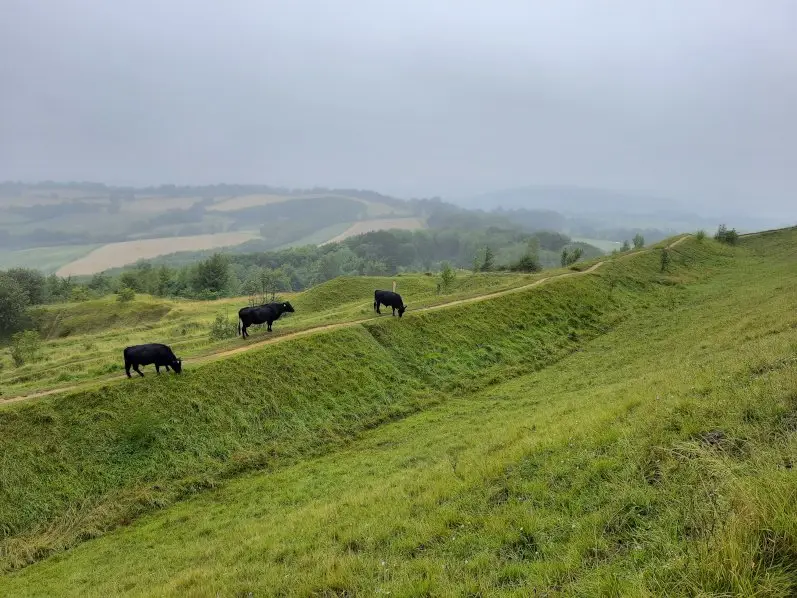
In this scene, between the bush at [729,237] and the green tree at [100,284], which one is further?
the green tree at [100,284]

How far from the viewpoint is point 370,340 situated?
89.5 ft

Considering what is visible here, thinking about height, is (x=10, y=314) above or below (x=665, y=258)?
below

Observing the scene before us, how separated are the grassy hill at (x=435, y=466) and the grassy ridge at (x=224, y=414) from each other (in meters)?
0.09

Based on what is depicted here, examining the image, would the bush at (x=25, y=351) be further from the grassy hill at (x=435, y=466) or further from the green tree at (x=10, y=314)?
the green tree at (x=10, y=314)

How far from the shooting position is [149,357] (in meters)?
19.8

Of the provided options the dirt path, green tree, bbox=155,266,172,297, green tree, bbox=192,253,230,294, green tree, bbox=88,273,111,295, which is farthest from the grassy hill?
green tree, bbox=88,273,111,295

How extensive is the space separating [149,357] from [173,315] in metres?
44.1

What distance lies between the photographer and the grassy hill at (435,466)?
19.8ft

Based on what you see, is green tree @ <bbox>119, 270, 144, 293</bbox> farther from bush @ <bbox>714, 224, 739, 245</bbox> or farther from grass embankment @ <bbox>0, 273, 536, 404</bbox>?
bush @ <bbox>714, 224, 739, 245</bbox>

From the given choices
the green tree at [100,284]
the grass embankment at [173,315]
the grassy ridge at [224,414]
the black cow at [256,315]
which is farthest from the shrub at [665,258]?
the green tree at [100,284]

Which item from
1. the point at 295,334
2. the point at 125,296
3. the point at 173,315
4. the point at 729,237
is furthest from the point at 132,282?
the point at 729,237

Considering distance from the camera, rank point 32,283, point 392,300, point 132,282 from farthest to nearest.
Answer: point 132,282, point 32,283, point 392,300

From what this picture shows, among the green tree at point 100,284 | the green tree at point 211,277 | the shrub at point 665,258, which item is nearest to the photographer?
the shrub at point 665,258

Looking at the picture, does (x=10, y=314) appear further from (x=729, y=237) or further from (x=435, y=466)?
(x=729, y=237)
